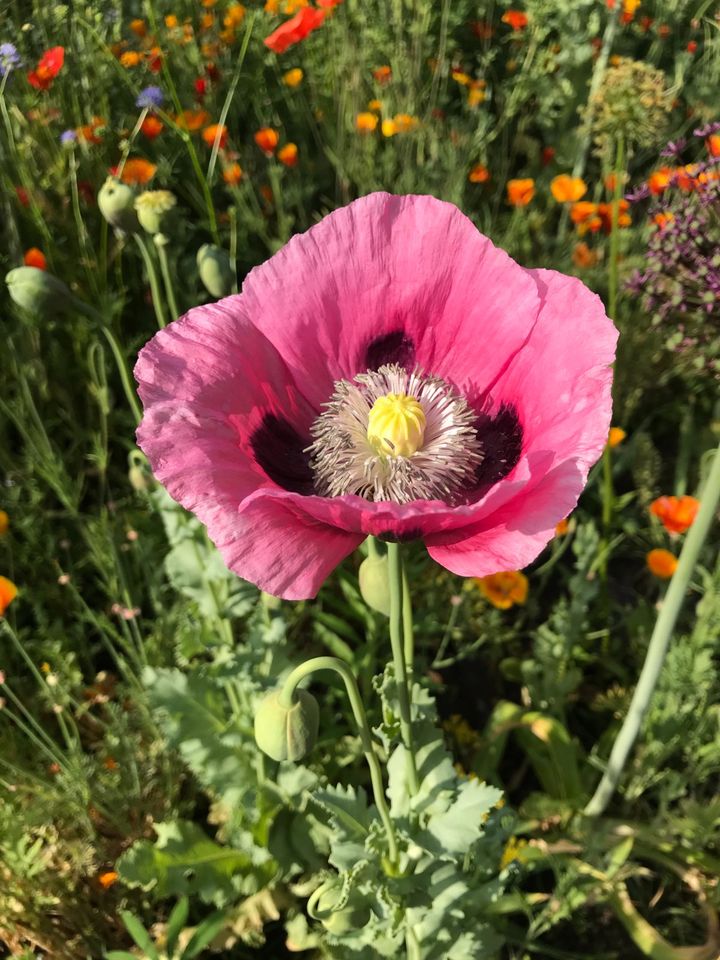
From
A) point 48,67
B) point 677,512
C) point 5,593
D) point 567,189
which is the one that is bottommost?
point 677,512

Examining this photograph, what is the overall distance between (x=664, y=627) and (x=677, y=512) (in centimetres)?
63

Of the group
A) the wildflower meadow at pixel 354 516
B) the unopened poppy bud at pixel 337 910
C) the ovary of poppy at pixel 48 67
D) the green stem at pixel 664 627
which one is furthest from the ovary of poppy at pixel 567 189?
the unopened poppy bud at pixel 337 910

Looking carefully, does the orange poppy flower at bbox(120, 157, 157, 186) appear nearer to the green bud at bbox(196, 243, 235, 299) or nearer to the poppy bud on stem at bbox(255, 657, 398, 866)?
the green bud at bbox(196, 243, 235, 299)

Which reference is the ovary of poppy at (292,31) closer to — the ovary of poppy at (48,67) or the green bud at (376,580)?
the ovary of poppy at (48,67)

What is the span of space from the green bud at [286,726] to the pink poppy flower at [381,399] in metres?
0.30

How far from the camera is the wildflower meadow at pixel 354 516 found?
136 centimetres

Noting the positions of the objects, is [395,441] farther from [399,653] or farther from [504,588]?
[504,588]

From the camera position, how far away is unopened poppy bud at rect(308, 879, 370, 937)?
61.1 inches

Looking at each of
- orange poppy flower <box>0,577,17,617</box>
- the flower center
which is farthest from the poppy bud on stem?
orange poppy flower <box>0,577,17,617</box>

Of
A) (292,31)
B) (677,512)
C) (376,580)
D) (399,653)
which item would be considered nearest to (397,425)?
(376,580)

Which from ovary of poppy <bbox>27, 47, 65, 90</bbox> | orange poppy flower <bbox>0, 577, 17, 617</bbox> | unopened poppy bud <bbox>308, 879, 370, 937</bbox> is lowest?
unopened poppy bud <bbox>308, 879, 370, 937</bbox>

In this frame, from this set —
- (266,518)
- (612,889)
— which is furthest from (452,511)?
(612,889)

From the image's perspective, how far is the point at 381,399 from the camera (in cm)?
145

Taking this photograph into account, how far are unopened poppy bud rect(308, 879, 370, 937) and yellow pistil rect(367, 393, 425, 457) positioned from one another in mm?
865
